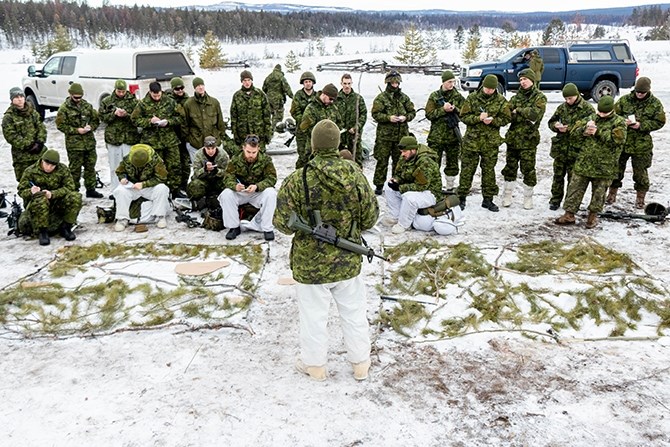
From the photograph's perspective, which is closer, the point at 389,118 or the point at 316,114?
the point at 316,114

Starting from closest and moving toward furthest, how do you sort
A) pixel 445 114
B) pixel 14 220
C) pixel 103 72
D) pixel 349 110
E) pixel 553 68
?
pixel 14 220
pixel 445 114
pixel 349 110
pixel 103 72
pixel 553 68

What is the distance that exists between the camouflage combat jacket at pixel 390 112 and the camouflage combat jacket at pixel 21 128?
14.8 ft

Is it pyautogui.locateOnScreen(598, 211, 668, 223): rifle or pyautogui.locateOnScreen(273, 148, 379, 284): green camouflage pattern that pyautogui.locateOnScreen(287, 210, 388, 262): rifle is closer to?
pyautogui.locateOnScreen(273, 148, 379, 284): green camouflage pattern

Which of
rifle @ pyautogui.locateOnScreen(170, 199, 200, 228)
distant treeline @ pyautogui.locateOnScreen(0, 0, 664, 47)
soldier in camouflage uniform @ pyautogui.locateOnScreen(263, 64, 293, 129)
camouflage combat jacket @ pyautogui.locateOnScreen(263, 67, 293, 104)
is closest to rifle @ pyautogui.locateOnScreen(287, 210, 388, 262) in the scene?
rifle @ pyautogui.locateOnScreen(170, 199, 200, 228)

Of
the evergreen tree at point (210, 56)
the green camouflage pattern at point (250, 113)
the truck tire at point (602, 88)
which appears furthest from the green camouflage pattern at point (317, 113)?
the evergreen tree at point (210, 56)

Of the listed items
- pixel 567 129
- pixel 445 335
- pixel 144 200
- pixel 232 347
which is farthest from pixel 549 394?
pixel 144 200

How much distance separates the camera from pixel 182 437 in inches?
122

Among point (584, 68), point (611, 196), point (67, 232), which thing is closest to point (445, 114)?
point (611, 196)

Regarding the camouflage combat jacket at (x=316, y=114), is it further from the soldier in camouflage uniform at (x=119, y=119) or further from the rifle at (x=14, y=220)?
the rifle at (x=14, y=220)

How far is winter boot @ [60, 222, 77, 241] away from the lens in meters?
6.25

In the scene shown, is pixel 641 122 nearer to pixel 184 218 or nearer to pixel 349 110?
pixel 349 110

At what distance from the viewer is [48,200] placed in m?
6.08

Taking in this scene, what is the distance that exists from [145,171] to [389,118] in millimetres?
3228

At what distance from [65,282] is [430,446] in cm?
379
